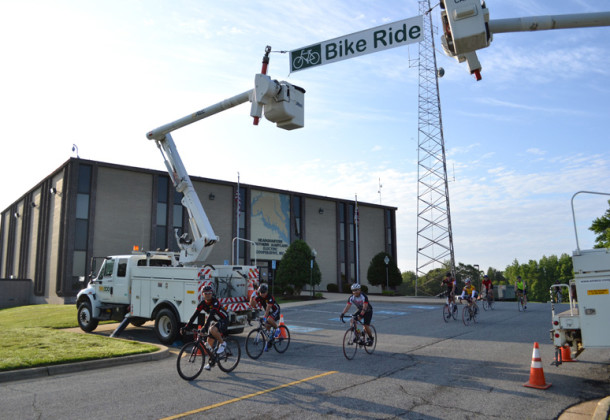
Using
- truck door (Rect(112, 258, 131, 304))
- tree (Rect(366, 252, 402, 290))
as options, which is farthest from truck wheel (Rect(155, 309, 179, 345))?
tree (Rect(366, 252, 402, 290))

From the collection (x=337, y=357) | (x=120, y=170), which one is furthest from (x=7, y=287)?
(x=337, y=357)

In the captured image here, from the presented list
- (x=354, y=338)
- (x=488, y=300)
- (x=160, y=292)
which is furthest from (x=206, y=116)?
(x=488, y=300)

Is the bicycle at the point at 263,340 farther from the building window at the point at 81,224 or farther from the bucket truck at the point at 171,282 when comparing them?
the building window at the point at 81,224

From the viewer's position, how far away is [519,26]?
5.48 m

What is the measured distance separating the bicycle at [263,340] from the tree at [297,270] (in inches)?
890

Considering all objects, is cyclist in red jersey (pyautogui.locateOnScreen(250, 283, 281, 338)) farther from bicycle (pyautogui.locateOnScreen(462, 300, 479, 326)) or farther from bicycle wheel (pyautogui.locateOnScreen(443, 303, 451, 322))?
bicycle wheel (pyautogui.locateOnScreen(443, 303, 451, 322))

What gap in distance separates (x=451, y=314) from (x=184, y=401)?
1485 cm

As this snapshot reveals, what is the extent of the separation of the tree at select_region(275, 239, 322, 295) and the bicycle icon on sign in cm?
2904

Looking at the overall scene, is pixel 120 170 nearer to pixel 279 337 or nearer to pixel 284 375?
pixel 279 337

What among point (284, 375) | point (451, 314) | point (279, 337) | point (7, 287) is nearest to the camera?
point (284, 375)

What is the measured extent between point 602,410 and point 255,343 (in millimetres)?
7453

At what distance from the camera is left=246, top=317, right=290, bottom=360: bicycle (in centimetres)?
1142

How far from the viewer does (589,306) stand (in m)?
8.07

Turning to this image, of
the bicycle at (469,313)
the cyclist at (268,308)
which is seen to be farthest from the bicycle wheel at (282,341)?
the bicycle at (469,313)
